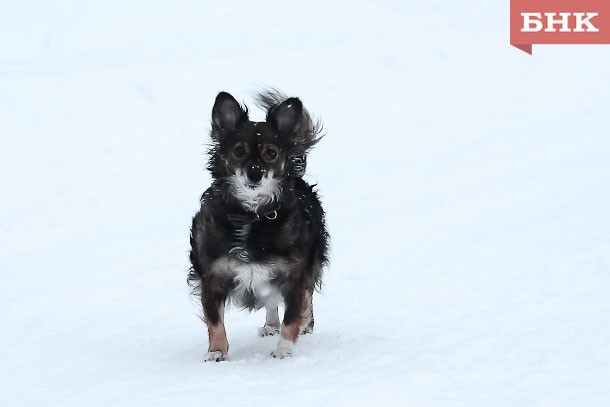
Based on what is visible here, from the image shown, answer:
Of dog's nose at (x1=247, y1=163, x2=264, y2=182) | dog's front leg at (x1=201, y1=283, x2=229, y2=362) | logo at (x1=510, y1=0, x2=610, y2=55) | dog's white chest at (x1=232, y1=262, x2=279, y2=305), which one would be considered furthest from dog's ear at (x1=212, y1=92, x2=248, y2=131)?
logo at (x1=510, y1=0, x2=610, y2=55)

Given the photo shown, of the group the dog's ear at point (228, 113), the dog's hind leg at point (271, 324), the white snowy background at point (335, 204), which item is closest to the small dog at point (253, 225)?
the dog's ear at point (228, 113)

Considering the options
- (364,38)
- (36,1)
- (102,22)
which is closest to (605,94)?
(364,38)

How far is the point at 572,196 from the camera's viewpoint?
1105 centimetres

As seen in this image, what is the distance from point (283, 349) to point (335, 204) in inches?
235

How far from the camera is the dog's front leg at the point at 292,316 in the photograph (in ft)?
20.4

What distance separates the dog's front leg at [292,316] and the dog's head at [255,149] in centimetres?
62

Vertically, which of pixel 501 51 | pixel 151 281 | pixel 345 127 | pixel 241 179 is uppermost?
pixel 501 51

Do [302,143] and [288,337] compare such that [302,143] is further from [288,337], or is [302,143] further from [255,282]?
[288,337]

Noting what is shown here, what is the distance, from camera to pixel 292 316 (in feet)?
20.6

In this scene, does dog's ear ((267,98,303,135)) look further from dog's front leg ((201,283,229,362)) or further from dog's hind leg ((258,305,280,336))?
dog's hind leg ((258,305,280,336))

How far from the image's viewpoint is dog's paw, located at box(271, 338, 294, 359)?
243 inches

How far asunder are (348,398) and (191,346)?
2.28m

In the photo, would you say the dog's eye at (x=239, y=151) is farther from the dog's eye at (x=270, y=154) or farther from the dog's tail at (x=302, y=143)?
the dog's tail at (x=302, y=143)

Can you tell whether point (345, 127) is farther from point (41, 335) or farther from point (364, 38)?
point (41, 335)
